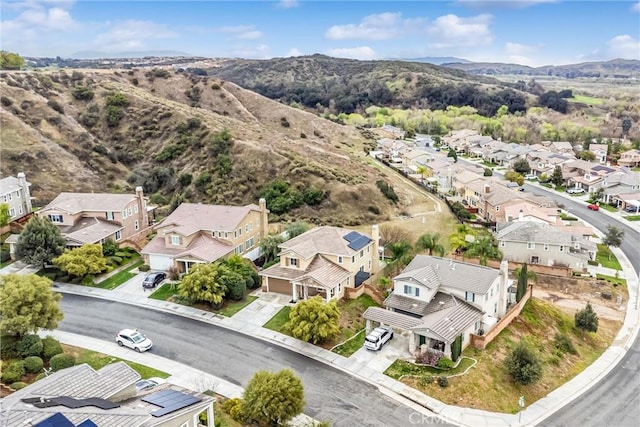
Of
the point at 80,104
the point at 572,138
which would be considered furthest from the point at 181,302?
the point at 572,138

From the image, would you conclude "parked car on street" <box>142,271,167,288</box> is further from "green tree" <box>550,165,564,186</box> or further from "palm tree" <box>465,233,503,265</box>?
"green tree" <box>550,165,564,186</box>

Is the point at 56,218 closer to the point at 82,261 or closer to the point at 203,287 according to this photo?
the point at 82,261

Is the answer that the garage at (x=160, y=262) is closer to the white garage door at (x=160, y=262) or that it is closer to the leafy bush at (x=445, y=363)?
the white garage door at (x=160, y=262)

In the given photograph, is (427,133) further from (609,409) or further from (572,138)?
(609,409)

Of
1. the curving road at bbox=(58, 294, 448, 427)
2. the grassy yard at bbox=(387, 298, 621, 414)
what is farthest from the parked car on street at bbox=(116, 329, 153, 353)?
the grassy yard at bbox=(387, 298, 621, 414)

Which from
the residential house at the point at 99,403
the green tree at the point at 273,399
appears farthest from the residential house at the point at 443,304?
the residential house at the point at 99,403

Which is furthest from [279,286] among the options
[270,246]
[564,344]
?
[564,344]
